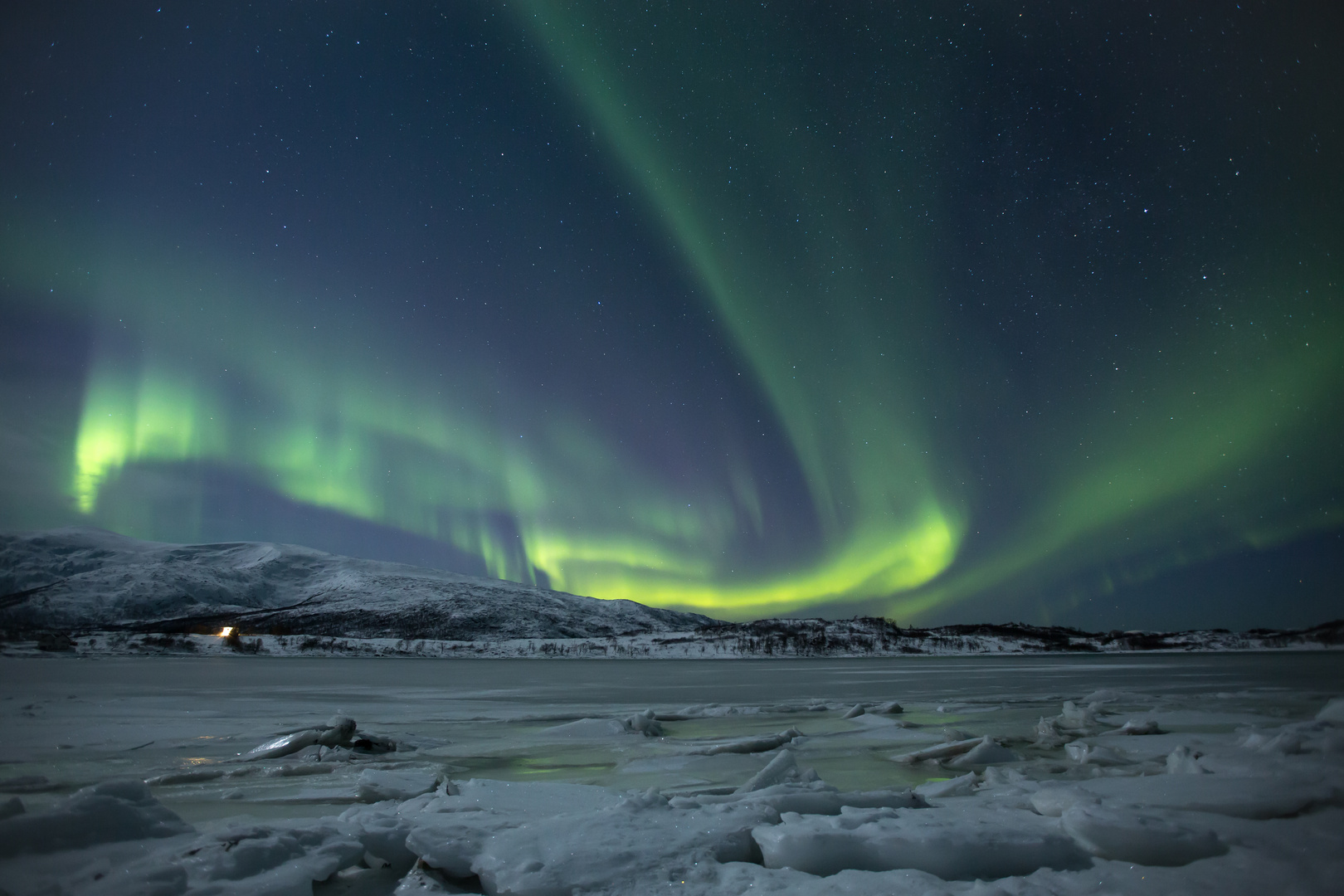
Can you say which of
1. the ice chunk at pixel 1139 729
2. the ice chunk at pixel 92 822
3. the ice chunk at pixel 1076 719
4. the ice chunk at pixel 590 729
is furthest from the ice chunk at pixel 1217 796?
the ice chunk at pixel 590 729

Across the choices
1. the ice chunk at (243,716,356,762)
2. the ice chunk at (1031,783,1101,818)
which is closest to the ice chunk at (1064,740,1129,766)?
the ice chunk at (1031,783,1101,818)

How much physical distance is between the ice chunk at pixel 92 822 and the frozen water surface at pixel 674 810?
0.04 feet

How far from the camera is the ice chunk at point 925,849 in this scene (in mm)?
4605

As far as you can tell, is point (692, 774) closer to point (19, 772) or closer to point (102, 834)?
point (102, 834)

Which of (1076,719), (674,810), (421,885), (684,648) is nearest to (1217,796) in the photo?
(674,810)

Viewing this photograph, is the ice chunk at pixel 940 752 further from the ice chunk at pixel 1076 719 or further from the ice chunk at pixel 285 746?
the ice chunk at pixel 285 746

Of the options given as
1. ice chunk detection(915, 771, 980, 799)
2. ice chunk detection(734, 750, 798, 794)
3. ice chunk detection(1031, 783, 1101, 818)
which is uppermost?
ice chunk detection(1031, 783, 1101, 818)

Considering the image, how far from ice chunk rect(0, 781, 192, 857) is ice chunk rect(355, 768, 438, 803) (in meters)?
1.83

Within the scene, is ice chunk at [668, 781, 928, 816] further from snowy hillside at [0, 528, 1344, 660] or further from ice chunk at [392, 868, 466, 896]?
snowy hillside at [0, 528, 1344, 660]

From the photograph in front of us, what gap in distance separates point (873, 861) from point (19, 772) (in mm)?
9949

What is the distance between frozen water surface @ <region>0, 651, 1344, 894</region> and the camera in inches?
171

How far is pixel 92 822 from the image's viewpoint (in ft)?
15.5

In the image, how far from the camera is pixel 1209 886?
13.7 feet

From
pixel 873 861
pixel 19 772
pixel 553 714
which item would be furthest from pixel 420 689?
pixel 873 861
